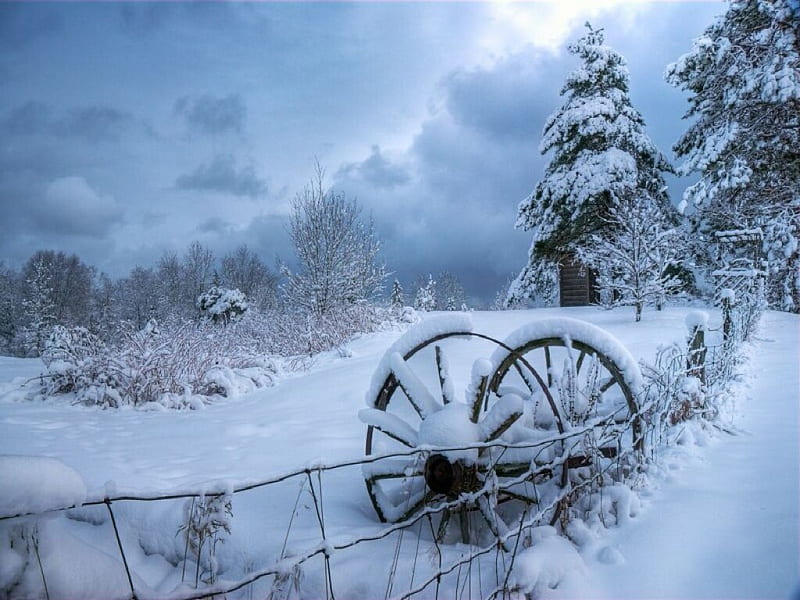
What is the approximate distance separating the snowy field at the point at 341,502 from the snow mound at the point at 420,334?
0.79 metres

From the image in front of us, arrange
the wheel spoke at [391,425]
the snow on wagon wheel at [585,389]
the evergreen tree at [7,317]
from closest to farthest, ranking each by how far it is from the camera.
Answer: the wheel spoke at [391,425] → the snow on wagon wheel at [585,389] → the evergreen tree at [7,317]

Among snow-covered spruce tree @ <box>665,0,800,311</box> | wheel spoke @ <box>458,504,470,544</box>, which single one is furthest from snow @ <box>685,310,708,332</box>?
snow-covered spruce tree @ <box>665,0,800,311</box>

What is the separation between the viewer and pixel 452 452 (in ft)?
8.34

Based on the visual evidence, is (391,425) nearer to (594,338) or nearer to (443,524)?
(443,524)

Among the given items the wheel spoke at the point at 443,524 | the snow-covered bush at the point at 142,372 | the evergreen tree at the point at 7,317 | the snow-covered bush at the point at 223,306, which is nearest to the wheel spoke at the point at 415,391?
the wheel spoke at the point at 443,524

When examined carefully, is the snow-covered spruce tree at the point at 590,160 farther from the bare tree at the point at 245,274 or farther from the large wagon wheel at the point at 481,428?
the bare tree at the point at 245,274

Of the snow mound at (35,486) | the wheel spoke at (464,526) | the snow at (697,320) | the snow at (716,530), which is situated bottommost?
the wheel spoke at (464,526)

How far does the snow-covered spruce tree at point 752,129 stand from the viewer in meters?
13.9

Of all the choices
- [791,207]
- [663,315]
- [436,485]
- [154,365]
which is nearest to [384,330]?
[154,365]

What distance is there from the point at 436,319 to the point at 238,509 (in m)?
1.72

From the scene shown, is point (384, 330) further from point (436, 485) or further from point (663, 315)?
point (436, 485)

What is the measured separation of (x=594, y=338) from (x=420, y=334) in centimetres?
114

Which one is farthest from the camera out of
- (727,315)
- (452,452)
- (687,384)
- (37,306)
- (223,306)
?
(37,306)

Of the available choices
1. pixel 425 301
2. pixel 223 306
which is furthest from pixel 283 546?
pixel 425 301
